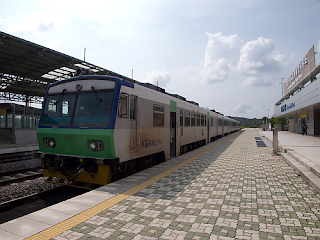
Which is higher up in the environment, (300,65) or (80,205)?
(300,65)

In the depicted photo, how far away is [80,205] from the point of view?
13.6 ft

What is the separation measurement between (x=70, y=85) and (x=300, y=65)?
3096 centimetres

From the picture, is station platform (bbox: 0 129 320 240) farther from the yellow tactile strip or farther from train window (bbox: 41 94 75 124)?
train window (bbox: 41 94 75 124)

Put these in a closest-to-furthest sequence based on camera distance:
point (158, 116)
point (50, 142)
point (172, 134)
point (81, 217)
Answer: point (81, 217)
point (50, 142)
point (158, 116)
point (172, 134)

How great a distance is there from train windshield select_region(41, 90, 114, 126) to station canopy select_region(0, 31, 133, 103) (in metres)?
6.06

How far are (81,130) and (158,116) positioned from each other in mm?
3073

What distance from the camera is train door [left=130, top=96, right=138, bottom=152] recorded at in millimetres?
6277

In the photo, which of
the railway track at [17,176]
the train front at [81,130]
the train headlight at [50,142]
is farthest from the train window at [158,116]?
the railway track at [17,176]

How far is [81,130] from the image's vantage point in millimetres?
5684

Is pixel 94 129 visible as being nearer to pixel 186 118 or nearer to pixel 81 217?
pixel 81 217

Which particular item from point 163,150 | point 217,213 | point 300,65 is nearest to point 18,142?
point 163,150

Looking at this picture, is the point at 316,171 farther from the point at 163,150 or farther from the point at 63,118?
the point at 63,118

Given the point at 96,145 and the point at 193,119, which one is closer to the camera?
the point at 96,145

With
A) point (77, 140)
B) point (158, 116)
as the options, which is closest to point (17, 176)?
point (77, 140)
